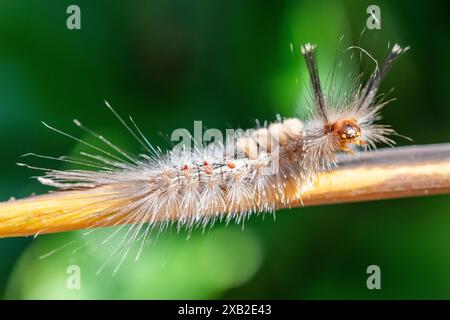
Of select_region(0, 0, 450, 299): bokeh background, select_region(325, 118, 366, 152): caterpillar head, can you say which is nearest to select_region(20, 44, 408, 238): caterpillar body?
select_region(325, 118, 366, 152): caterpillar head

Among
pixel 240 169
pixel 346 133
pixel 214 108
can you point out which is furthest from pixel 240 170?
pixel 214 108

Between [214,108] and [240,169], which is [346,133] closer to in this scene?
[240,169]

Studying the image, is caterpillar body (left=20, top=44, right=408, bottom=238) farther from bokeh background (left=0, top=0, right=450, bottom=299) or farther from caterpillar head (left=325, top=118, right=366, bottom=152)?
bokeh background (left=0, top=0, right=450, bottom=299)

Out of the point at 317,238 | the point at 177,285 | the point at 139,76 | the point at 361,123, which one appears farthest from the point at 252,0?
the point at 177,285

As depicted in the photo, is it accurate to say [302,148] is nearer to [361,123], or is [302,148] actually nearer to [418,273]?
[361,123]

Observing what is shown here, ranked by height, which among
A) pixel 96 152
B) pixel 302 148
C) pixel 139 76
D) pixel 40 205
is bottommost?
pixel 40 205

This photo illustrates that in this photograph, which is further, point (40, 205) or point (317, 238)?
point (317, 238)

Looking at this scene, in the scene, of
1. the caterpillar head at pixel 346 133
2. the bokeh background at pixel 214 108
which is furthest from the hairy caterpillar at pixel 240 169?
the bokeh background at pixel 214 108
